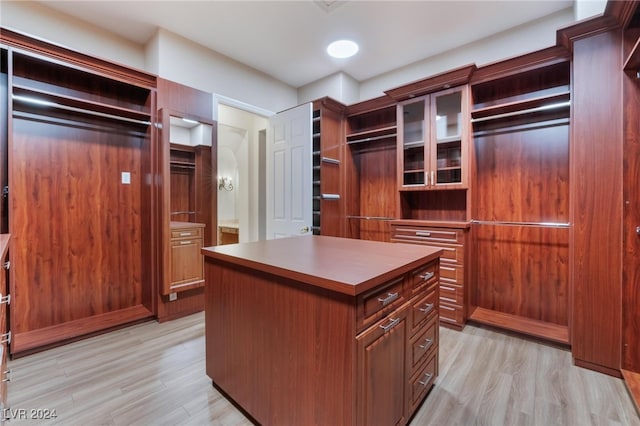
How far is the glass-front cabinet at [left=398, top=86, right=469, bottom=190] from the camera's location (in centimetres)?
282

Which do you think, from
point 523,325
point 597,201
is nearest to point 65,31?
point 597,201

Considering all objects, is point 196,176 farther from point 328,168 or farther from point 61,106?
point 328,168

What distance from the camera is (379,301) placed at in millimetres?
1233

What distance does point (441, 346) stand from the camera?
2.42 metres

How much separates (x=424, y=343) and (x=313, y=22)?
287cm

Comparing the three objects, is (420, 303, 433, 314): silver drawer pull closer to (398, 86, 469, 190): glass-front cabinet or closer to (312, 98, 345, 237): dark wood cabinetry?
(398, 86, 469, 190): glass-front cabinet

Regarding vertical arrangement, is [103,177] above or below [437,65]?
below

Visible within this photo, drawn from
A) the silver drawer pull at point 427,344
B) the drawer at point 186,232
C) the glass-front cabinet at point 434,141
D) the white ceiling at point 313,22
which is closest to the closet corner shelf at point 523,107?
the glass-front cabinet at point 434,141

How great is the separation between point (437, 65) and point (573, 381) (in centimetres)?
321

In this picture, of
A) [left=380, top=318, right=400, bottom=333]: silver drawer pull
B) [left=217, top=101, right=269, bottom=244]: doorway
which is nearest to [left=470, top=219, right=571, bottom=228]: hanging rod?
[left=380, top=318, right=400, bottom=333]: silver drawer pull

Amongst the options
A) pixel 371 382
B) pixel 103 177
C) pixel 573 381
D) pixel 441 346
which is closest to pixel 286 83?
pixel 103 177

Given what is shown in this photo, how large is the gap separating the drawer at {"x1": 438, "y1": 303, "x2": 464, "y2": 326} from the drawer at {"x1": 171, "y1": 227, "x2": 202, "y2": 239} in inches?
102

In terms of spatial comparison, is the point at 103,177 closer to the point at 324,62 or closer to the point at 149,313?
the point at 149,313

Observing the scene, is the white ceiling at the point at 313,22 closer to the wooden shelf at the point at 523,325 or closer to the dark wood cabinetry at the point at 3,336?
the dark wood cabinetry at the point at 3,336
